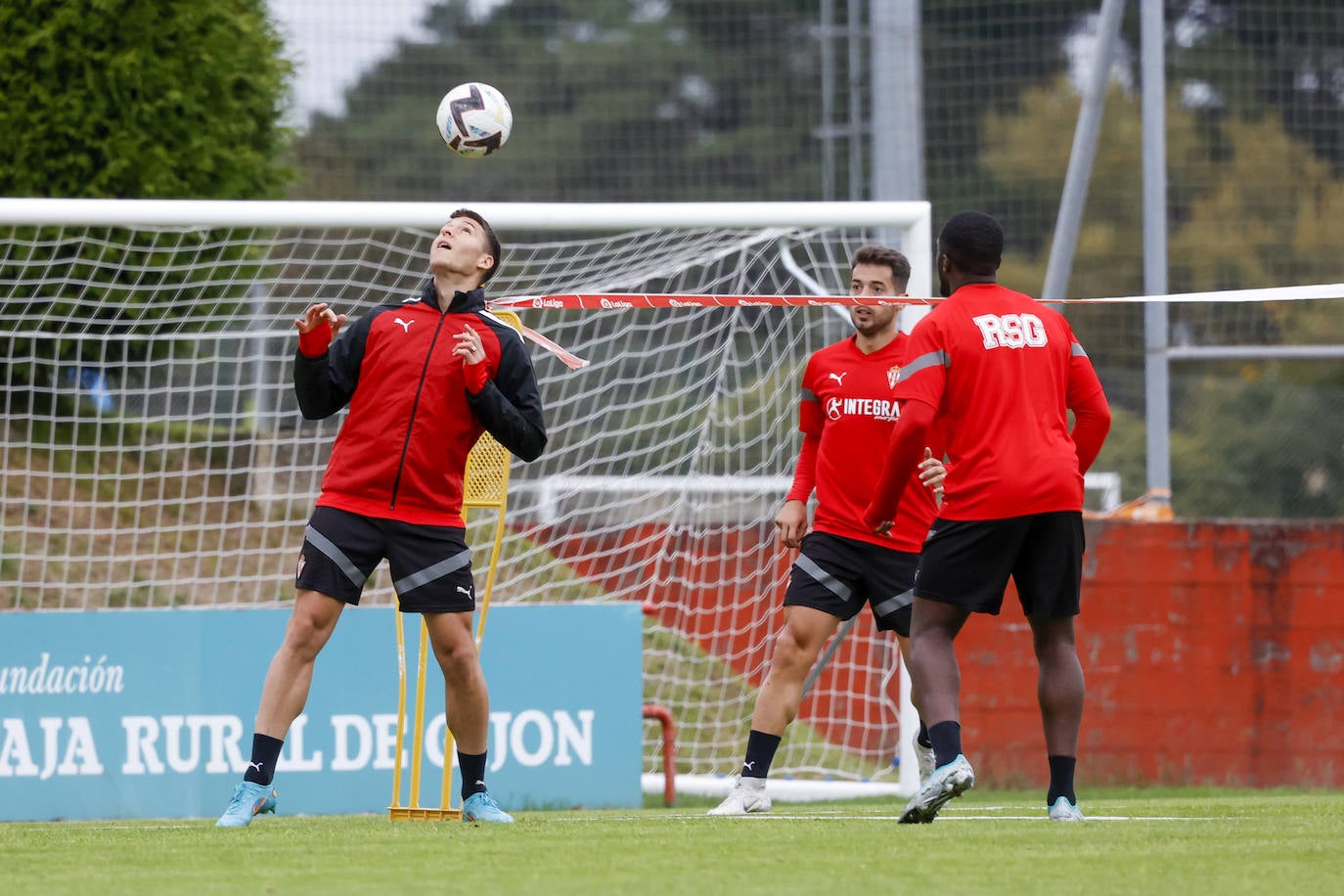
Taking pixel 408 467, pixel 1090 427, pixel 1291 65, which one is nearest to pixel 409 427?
pixel 408 467

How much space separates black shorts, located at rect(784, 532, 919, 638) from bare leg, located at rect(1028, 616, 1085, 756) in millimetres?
848

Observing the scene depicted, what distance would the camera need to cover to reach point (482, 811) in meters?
5.64

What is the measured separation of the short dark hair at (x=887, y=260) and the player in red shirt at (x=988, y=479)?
3.01 feet

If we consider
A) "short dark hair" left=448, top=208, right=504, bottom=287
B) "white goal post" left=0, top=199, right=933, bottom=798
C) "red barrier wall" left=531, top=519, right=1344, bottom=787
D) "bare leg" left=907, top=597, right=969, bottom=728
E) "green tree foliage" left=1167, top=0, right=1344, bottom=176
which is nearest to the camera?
"bare leg" left=907, top=597, right=969, bottom=728

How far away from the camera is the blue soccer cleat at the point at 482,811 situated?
5.60 meters

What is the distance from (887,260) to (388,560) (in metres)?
2.15

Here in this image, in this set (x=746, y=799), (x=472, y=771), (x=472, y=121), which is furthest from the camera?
(x=472, y=121)

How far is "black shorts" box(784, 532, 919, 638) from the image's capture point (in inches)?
242

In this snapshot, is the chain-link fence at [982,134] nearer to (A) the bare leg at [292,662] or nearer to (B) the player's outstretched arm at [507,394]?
(B) the player's outstretched arm at [507,394]

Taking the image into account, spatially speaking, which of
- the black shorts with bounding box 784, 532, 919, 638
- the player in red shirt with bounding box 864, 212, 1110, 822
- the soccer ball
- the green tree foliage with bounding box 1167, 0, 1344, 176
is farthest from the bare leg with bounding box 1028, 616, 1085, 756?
the green tree foliage with bounding box 1167, 0, 1344, 176

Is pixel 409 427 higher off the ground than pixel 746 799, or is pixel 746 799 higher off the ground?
pixel 409 427

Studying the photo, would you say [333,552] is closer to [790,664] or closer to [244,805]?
[244,805]

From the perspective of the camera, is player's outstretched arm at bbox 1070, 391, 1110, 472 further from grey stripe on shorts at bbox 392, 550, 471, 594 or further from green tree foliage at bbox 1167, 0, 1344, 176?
green tree foliage at bbox 1167, 0, 1344, 176

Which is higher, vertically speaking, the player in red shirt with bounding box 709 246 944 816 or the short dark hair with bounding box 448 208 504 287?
the short dark hair with bounding box 448 208 504 287
